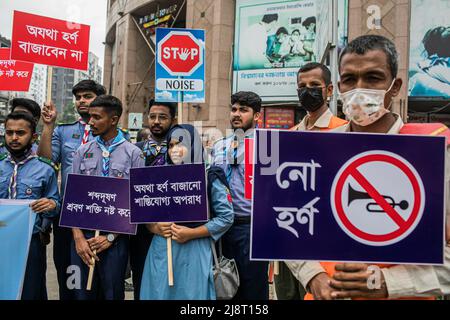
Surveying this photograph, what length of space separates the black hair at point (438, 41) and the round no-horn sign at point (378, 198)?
15.1 m

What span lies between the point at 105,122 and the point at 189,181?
1.08 metres

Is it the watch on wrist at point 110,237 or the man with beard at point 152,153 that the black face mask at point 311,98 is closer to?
the man with beard at point 152,153

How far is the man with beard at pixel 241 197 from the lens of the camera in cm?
346

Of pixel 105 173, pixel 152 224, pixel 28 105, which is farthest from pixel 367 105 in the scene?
pixel 28 105

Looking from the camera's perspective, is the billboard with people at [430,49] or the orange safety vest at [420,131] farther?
the billboard with people at [430,49]

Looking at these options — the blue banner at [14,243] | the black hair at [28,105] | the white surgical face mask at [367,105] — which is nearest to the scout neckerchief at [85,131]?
the black hair at [28,105]

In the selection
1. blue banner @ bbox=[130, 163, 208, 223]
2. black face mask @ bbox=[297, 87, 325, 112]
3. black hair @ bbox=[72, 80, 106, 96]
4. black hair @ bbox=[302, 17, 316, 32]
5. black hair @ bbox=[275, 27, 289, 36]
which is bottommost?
blue banner @ bbox=[130, 163, 208, 223]

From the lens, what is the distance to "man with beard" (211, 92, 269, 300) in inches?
136

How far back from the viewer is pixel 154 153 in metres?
3.75

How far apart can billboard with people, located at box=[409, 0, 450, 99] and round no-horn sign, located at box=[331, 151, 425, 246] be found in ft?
48.6

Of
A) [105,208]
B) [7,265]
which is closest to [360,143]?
[105,208]

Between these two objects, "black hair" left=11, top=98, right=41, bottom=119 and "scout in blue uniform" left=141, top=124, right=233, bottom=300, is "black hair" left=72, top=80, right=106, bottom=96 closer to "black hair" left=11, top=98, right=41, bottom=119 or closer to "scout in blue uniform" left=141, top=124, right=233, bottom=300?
"black hair" left=11, top=98, right=41, bottom=119

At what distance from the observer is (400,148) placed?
56.7 inches

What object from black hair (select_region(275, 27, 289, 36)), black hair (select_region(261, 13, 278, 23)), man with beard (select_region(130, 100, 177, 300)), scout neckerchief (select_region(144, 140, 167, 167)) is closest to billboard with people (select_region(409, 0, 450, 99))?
black hair (select_region(275, 27, 289, 36))
